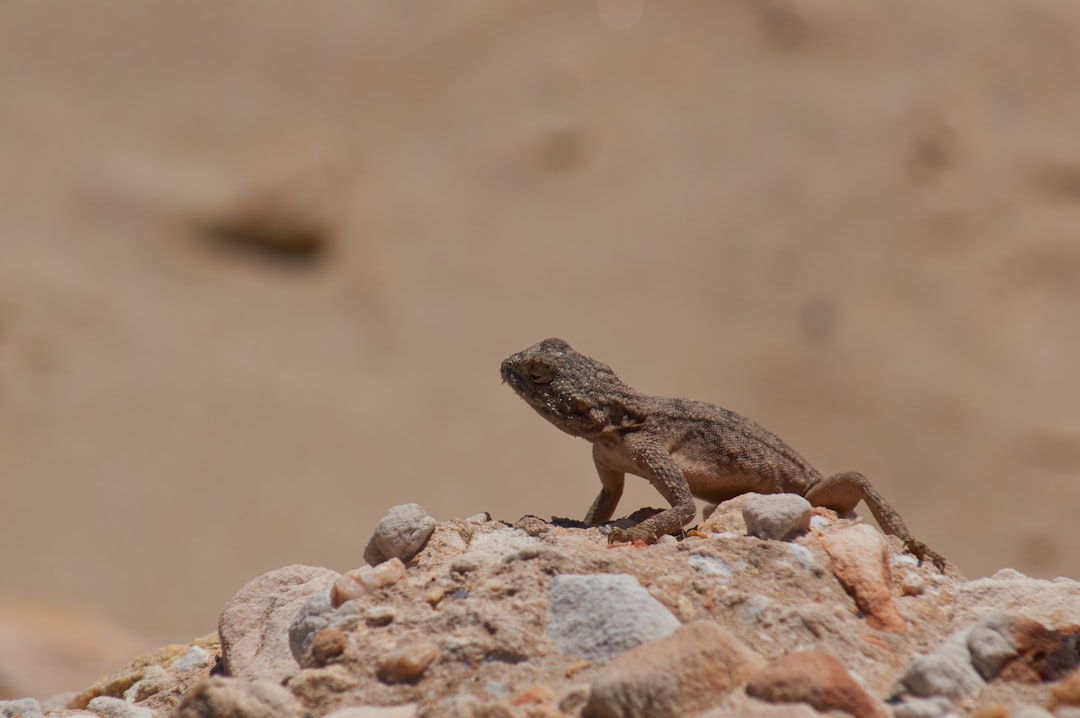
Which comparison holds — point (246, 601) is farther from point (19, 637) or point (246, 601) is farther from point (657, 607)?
point (19, 637)

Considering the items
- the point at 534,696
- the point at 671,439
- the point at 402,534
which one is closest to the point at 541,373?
the point at 671,439

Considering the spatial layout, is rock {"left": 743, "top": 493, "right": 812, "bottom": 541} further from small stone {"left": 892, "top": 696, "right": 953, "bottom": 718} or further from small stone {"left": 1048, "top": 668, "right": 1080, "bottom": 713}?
small stone {"left": 1048, "top": 668, "right": 1080, "bottom": 713}

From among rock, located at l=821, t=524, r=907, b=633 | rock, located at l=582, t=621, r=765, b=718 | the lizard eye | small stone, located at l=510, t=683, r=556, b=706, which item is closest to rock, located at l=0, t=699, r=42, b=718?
small stone, located at l=510, t=683, r=556, b=706

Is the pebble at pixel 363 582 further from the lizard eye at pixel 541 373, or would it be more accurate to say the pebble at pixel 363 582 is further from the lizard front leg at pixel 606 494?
the lizard front leg at pixel 606 494

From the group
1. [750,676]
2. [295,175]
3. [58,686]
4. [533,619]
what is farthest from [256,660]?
[295,175]

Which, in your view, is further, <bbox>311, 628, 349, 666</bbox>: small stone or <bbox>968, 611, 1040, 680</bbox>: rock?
<bbox>311, 628, 349, 666</bbox>: small stone

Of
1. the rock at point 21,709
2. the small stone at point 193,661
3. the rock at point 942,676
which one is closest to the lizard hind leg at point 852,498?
the rock at point 942,676

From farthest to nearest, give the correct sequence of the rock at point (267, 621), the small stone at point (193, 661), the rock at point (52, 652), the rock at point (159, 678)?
1. the rock at point (52, 652)
2. the small stone at point (193, 661)
3. the rock at point (159, 678)
4. the rock at point (267, 621)
